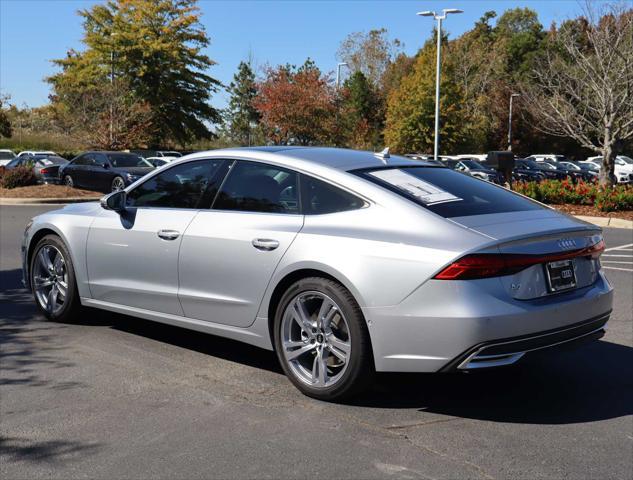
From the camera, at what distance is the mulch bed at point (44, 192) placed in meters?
22.2

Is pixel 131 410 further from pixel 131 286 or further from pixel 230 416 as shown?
pixel 131 286

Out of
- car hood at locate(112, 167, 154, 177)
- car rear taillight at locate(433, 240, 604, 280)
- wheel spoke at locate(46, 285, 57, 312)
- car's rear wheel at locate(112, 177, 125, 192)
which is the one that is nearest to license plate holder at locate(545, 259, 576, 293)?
car rear taillight at locate(433, 240, 604, 280)

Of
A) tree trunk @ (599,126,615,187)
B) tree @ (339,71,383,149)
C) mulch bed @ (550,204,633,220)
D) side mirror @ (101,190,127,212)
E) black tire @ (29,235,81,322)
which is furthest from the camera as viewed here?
tree @ (339,71,383,149)

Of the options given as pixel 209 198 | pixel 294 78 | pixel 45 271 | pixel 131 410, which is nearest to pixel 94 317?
pixel 45 271

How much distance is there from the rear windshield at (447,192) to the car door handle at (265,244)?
0.72 meters

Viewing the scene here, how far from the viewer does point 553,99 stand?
78.1 feet

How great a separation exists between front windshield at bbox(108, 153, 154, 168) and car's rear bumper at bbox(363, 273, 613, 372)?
20.9 metres

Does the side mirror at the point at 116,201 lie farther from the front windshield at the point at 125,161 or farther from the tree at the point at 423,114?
the tree at the point at 423,114

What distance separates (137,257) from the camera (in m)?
5.47

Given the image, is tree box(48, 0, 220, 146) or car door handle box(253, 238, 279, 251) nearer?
car door handle box(253, 238, 279, 251)

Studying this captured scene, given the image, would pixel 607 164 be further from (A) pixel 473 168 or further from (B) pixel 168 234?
(B) pixel 168 234

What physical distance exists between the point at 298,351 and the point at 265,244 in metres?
0.72

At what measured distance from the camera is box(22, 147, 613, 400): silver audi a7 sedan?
13.0 ft

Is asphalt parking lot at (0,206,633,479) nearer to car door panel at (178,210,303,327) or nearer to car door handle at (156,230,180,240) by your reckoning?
car door panel at (178,210,303,327)
